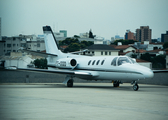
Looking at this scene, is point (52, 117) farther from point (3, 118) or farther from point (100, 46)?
point (100, 46)

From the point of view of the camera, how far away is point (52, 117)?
793cm

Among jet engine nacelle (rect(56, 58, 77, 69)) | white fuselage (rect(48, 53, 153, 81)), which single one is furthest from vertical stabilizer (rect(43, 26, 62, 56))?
jet engine nacelle (rect(56, 58, 77, 69))

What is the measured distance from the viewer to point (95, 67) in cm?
2272

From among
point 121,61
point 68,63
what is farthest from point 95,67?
point 68,63

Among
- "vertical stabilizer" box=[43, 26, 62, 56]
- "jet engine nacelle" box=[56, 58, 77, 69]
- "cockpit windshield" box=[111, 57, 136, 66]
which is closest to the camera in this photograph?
"cockpit windshield" box=[111, 57, 136, 66]

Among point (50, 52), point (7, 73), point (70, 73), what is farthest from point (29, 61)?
point (70, 73)

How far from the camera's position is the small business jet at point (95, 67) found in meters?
19.1

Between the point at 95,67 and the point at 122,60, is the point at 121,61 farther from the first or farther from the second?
the point at 95,67

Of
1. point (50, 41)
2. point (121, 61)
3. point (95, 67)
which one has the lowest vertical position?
point (95, 67)

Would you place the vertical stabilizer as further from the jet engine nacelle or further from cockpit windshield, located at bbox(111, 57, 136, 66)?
cockpit windshield, located at bbox(111, 57, 136, 66)

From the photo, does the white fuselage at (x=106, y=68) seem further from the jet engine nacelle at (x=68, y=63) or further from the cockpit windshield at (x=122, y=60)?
the cockpit windshield at (x=122, y=60)

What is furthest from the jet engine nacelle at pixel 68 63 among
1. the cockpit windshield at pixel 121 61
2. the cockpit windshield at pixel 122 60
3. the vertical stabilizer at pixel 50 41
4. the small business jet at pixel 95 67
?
the cockpit windshield at pixel 122 60

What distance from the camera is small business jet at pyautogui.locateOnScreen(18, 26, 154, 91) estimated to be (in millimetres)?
19109

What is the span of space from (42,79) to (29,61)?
44445 millimetres
